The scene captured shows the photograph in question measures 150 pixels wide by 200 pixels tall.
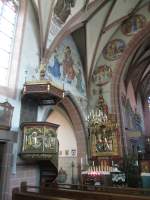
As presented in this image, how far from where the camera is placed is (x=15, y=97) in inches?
301

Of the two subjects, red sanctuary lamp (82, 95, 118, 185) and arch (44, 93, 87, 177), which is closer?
red sanctuary lamp (82, 95, 118, 185)

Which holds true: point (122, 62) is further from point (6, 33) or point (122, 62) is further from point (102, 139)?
point (6, 33)

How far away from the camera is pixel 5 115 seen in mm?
6926

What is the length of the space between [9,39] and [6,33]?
0.24 m

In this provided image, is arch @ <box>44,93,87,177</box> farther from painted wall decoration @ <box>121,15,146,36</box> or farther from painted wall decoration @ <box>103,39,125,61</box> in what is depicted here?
painted wall decoration @ <box>121,15,146,36</box>

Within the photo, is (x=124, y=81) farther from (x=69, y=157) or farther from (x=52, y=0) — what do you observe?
(x=52, y=0)

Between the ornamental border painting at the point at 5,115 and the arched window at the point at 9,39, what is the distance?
1.84 feet

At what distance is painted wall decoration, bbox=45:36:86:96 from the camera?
34.2 feet

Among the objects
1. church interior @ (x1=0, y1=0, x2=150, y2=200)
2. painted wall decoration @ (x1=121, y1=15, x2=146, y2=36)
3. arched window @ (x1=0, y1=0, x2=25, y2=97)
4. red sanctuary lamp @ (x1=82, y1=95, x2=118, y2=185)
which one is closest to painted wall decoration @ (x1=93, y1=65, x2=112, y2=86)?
church interior @ (x1=0, y1=0, x2=150, y2=200)

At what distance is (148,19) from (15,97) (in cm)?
932

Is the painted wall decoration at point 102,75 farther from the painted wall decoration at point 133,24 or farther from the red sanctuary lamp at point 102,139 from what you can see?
the painted wall decoration at point 133,24

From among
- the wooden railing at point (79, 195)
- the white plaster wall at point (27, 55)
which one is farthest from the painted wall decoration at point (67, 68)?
the wooden railing at point (79, 195)

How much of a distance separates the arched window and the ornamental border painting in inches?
22.1

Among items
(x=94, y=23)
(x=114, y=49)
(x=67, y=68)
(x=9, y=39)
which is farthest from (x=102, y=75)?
(x=9, y=39)
